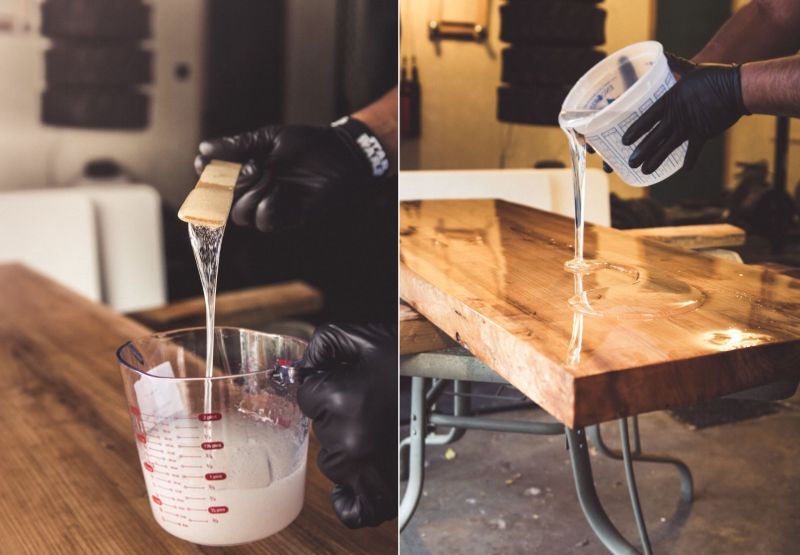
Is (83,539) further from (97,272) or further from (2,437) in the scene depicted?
(97,272)

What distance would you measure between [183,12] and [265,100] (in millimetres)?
149

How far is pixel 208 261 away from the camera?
0.58m

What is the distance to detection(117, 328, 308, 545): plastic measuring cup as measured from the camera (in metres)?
0.52

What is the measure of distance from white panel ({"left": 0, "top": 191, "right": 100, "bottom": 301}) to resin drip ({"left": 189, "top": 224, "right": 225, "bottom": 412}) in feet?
1.73

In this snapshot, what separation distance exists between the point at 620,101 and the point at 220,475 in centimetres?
57

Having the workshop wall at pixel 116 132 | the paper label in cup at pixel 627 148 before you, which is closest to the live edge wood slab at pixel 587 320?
the paper label in cup at pixel 627 148

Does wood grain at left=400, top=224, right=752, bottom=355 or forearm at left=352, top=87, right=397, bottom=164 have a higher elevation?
forearm at left=352, top=87, right=397, bottom=164

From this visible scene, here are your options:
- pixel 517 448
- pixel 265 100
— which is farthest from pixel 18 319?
pixel 517 448

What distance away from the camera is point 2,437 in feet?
2.49

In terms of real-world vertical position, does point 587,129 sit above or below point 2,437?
above

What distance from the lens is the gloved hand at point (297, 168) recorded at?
73cm

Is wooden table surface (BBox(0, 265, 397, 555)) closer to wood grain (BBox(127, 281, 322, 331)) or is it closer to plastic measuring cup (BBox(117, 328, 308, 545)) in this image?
plastic measuring cup (BBox(117, 328, 308, 545))

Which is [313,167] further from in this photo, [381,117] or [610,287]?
[610,287]

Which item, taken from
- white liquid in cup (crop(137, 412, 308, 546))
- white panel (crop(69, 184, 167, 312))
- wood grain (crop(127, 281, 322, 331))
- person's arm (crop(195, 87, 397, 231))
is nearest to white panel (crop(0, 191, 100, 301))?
white panel (crop(69, 184, 167, 312))
